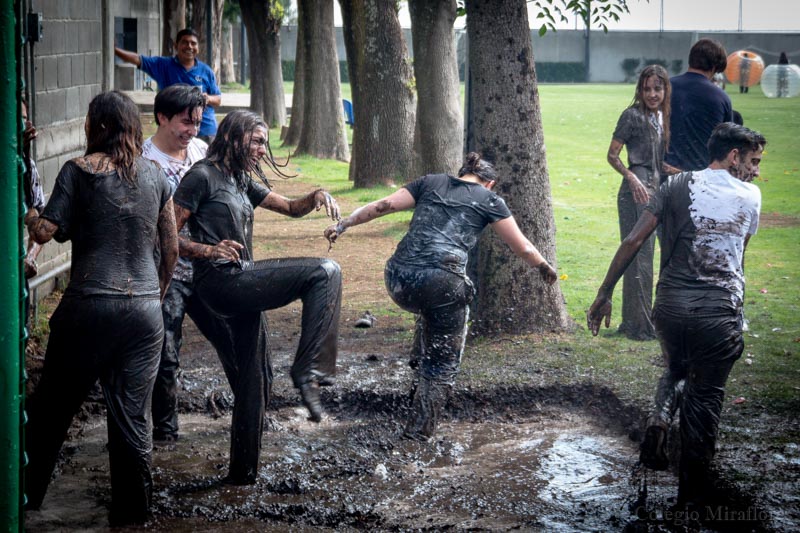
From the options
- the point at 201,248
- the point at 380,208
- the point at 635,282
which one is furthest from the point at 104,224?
the point at 635,282

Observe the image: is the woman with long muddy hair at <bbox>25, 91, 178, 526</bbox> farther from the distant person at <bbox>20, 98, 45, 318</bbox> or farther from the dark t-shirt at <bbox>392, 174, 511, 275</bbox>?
the dark t-shirt at <bbox>392, 174, 511, 275</bbox>

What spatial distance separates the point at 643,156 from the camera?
7887 mm

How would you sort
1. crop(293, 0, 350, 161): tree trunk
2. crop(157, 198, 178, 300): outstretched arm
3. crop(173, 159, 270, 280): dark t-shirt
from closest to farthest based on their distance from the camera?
crop(157, 198, 178, 300): outstretched arm < crop(173, 159, 270, 280): dark t-shirt < crop(293, 0, 350, 161): tree trunk

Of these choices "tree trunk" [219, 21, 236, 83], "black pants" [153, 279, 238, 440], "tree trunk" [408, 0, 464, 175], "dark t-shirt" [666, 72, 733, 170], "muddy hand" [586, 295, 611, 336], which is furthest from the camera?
"tree trunk" [219, 21, 236, 83]

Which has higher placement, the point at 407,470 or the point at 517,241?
the point at 517,241

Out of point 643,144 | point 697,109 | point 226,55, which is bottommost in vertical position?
point 643,144

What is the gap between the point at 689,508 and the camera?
5082mm

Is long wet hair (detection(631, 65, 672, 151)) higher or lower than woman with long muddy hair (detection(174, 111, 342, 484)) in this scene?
higher

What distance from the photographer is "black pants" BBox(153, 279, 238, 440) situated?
5.55 meters

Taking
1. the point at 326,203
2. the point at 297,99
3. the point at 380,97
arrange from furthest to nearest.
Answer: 1. the point at 297,99
2. the point at 380,97
3. the point at 326,203

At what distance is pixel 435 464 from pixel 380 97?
1156 cm

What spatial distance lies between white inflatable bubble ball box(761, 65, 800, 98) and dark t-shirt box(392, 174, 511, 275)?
33788mm

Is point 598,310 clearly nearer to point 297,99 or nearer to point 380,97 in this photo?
point 380,97

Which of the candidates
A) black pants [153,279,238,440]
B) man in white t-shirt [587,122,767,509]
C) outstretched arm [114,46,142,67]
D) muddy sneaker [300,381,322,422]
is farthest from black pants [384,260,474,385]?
outstretched arm [114,46,142,67]
